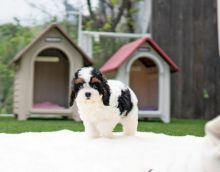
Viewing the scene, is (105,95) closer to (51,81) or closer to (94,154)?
(94,154)

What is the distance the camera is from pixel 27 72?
4.22 meters

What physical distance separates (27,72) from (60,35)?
498mm

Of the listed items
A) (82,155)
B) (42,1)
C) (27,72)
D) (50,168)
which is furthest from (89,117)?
(42,1)

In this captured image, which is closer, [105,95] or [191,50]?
[105,95]

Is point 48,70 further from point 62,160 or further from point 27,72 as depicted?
point 62,160

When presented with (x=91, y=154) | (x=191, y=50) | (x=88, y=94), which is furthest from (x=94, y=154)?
(x=191, y=50)

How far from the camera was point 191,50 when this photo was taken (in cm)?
540

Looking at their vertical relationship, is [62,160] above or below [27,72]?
below

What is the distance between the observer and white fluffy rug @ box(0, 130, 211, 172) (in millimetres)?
1249

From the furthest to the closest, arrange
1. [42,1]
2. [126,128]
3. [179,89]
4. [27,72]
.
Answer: [42,1], [179,89], [27,72], [126,128]

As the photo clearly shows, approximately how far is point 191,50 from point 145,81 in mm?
945

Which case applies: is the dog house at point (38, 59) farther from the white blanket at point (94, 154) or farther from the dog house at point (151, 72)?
the white blanket at point (94, 154)

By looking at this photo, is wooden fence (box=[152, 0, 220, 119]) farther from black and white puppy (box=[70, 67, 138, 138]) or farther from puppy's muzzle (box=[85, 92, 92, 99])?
puppy's muzzle (box=[85, 92, 92, 99])

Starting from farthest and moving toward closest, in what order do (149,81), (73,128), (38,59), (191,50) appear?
(191,50) → (149,81) → (38,59) → (73,128)
